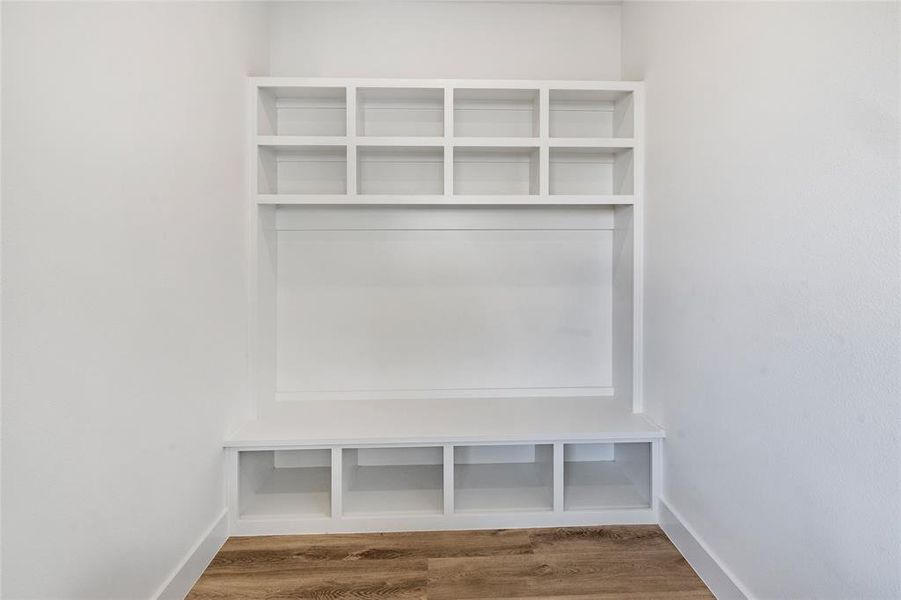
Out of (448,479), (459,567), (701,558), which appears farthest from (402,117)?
(701,558)

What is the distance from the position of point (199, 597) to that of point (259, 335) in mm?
1002

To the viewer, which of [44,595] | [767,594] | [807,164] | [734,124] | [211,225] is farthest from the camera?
[211,225]

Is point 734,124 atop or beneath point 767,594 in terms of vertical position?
atop

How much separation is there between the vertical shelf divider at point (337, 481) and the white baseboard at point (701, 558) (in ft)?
4.29

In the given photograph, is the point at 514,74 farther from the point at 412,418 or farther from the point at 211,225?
the point at 412,418

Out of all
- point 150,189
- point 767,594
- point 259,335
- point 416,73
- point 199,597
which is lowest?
point 199,597

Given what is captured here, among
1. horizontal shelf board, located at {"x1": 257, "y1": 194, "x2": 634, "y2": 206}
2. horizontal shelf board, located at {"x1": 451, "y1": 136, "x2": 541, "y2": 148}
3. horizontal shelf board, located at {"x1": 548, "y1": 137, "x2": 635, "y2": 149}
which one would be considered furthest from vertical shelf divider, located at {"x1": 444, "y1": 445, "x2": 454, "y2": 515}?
horizontal shelf board, located at {"x1": 548, "y1": 137, "x2": 635, "y2": 149}

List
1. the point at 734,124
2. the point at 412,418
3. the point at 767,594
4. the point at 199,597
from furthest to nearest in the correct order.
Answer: the point at 412,418 < the point at 199,597 < the point at 734,124 < the point at 767,594

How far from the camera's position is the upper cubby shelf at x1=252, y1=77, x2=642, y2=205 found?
2062mm

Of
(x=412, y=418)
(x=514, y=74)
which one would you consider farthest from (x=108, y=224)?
(x=514, y=74)

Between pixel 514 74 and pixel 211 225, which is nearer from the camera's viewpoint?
pixel 211 225

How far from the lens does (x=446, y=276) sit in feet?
7.86

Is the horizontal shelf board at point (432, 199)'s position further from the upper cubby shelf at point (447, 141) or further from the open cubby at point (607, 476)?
the open cubby at point (607, 476)

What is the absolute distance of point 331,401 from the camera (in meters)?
2.35
